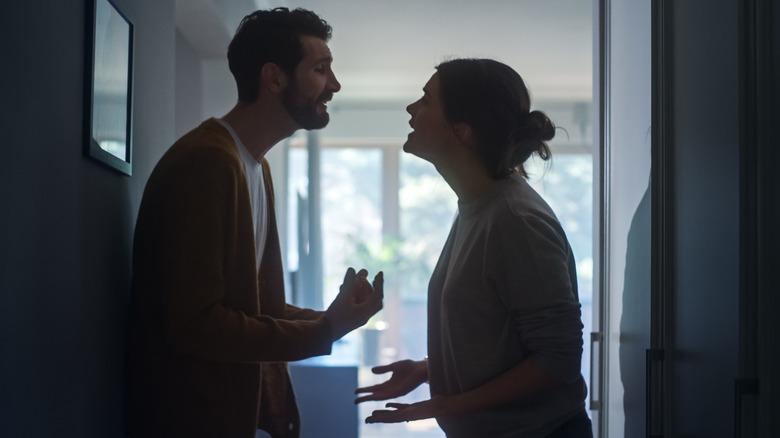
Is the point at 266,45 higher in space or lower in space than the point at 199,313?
higher

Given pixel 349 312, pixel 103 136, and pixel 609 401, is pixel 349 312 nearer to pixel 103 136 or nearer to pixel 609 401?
pixel 103 136

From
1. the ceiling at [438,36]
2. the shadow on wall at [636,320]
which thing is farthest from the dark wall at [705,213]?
the ceiling at [438,36]

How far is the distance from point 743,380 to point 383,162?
662 cm

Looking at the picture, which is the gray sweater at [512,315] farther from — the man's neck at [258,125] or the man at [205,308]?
the man's neck at [258,125]

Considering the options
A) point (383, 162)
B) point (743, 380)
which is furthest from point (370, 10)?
point (743, 380)

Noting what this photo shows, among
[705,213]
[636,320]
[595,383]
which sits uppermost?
[705,213]

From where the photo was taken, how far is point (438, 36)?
18.0 ft

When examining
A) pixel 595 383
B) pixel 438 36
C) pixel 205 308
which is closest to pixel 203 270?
pixel 205 308

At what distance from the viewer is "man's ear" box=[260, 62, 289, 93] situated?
1883 mm

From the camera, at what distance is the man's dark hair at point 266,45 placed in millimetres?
1901

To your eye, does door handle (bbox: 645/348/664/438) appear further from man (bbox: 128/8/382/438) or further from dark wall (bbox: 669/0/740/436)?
man (bbox: 128/8/382/438)

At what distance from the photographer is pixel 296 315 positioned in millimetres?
2016

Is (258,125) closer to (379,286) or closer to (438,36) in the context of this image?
(379,286)

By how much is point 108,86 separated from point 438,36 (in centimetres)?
411
